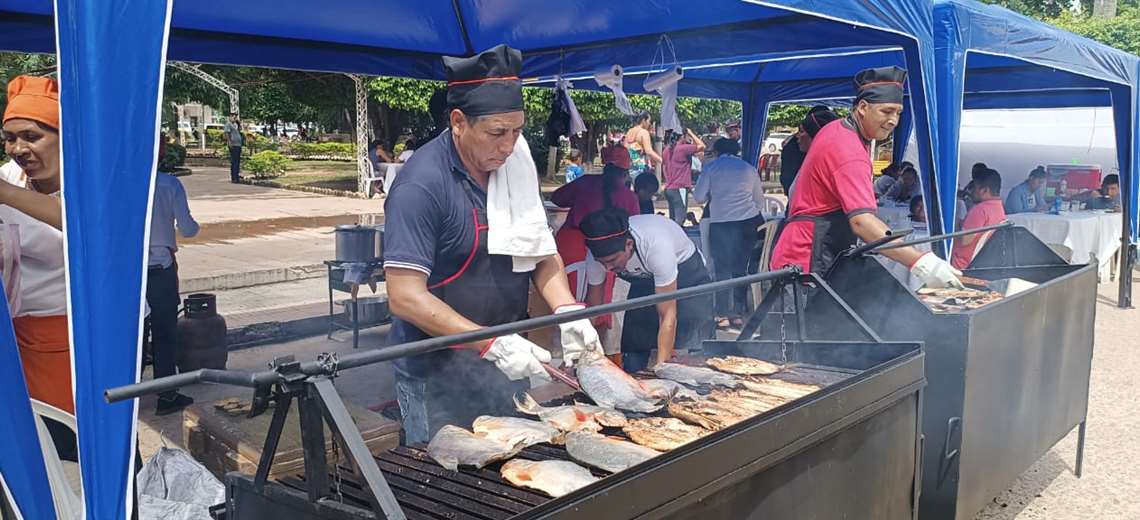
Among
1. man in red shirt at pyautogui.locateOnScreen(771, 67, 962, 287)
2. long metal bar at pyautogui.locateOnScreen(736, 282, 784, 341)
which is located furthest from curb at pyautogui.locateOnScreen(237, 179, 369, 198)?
long metal bar at pyautogui.locateOnScreen(736, 282, 784, 341)

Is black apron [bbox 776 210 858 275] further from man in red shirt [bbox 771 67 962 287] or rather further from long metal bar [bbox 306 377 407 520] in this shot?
long metal bar [bbox 306 377 407 520]

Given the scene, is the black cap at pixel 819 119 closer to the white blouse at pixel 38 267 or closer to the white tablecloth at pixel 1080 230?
the white tablecloth at pixel 1080 230

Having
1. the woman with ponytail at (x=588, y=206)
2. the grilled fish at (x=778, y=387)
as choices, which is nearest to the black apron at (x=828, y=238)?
the woman with ponytail at (x=588, y=206)

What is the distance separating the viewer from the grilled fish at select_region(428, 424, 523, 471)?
1.83 meters

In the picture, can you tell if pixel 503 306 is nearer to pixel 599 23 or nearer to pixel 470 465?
pixel 470 465

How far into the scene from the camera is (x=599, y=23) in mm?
6207

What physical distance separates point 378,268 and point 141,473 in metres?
3.28

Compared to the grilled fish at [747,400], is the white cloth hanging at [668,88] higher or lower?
higher

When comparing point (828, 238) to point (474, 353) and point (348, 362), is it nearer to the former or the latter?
point (474, 353)

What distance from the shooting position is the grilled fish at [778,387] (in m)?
2.39

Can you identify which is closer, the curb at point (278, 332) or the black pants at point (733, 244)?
the curb at point (278, 332)

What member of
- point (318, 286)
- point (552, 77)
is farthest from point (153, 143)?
point (318, 286)

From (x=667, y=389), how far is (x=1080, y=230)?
903 centimetres

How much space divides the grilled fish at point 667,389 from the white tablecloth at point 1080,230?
7.76m
